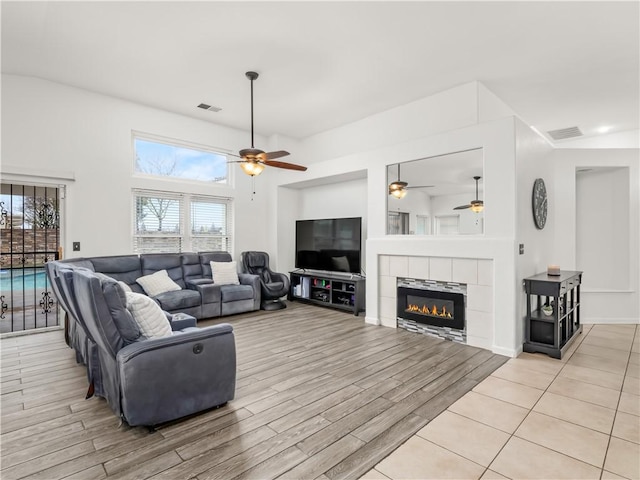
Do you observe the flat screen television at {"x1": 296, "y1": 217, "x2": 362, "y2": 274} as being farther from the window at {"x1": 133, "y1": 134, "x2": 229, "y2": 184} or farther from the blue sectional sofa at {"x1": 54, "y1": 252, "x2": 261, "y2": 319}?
the window at {"x1": 133, "y1": 134, "x2": 229, "y2": 184}

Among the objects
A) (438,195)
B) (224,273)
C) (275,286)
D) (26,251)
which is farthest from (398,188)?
(26,251)

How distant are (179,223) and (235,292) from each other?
1.66 metres

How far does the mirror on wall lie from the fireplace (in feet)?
2.64

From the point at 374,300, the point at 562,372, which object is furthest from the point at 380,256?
the point at 562,372

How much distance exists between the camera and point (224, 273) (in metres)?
5.77

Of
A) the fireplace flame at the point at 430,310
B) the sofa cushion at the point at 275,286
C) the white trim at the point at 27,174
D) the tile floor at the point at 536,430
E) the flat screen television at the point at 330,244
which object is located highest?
the white trim at the point at 27,174

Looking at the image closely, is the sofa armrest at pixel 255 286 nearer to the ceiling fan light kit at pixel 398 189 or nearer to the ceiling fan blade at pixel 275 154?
the ceiling fan blade at pixel 275 154

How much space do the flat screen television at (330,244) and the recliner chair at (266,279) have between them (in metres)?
0.58

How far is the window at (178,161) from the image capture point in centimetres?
560

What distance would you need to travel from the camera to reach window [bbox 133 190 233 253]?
5.56m

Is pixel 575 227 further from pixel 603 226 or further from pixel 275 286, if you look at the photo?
pixel 275 286

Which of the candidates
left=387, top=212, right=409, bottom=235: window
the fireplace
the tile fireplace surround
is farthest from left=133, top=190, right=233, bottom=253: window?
the fireplace

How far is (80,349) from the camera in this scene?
10.7ft

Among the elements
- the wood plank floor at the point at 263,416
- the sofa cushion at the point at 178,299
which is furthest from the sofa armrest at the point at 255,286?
the wood plank floor at the point at 263,416
